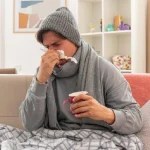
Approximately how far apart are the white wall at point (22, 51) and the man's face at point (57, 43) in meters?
3.25

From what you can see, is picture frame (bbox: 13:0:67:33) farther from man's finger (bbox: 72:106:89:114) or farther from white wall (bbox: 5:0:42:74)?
man's finger (bbox: 72:106:89:114)

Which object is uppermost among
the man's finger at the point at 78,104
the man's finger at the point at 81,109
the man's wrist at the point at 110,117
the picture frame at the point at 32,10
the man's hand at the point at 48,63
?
the picture frame at the point at 32,10

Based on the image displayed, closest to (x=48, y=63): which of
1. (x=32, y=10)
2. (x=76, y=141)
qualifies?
(x=76, y=141)

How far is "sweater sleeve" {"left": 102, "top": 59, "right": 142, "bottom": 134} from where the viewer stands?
52.2 inches

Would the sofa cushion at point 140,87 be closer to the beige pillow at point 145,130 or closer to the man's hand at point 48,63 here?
the beige pillow at point 145,130

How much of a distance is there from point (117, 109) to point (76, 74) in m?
0.27

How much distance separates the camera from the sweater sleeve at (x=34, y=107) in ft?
4.68

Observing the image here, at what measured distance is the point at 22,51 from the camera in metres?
4.72

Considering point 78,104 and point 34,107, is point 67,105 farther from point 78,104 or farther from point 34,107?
point 78,104

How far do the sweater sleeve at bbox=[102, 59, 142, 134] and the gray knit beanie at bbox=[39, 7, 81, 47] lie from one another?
210 mm

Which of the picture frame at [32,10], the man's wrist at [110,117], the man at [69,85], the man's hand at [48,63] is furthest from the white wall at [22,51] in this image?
the man's wrist at [110,117]

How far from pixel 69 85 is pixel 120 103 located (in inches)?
10.4

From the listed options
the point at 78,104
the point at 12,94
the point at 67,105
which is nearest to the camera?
the point at 78,104

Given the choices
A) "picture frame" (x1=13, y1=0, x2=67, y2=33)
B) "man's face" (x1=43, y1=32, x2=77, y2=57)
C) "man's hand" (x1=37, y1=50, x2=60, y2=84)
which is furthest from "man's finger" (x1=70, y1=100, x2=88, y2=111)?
"picture frame" (x1=13, y1=0, x2=67, y2=33)
